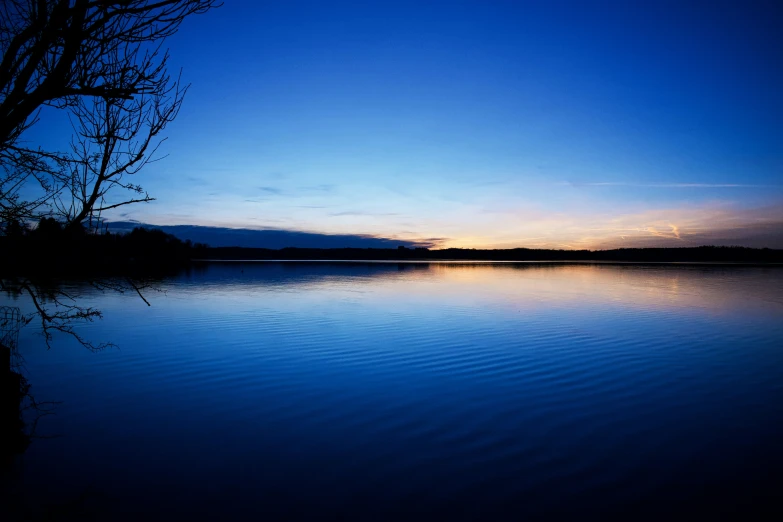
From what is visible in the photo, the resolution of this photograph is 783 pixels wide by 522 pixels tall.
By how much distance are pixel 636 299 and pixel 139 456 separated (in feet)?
74.8

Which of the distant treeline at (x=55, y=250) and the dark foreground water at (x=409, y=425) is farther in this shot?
the dark foreground water at (x=409, y=425)

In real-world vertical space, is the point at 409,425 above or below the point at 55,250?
below

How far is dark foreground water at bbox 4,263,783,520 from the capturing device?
4.51m

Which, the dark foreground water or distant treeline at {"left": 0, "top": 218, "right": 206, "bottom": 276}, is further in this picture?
the dark foreground water

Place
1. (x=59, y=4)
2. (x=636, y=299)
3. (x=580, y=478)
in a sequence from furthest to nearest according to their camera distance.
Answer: (x=636, y=299) < (x=580, y=478) < (x=59, y=4)

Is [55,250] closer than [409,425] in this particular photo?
Yes

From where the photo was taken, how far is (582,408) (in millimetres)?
7062

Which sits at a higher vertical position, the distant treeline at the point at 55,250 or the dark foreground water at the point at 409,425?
the distant treeline at the point at 55,250

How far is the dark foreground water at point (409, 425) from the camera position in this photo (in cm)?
451

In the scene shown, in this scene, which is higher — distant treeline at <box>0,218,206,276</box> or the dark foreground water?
distant treeline at <box>0,218,206,276</box>

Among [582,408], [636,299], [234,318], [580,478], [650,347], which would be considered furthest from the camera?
[636,299]

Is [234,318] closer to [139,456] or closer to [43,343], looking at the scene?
[43,343]

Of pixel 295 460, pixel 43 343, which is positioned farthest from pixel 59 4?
pixel 43 343

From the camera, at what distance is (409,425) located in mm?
6453
